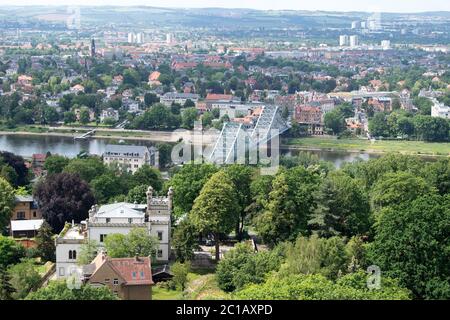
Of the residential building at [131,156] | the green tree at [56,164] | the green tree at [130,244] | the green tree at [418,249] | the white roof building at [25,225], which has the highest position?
the green tree at [418,249]

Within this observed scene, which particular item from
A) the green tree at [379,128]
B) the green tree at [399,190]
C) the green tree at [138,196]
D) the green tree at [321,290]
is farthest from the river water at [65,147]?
the green tree at [321,290]

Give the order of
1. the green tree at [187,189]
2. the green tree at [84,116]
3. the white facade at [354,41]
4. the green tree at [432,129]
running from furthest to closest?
the white facade at [354,41]
the green tree at [84,116]
the green tree at [432,129]
the green tree at [187,189]

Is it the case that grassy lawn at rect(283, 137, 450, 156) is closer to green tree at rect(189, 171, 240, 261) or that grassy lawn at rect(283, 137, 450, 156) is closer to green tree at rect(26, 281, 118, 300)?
green tree at rect(189, 171, 240, 261)

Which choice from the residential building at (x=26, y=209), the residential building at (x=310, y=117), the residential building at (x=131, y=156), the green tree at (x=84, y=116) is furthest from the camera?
the green tree at (x=84, y=116)

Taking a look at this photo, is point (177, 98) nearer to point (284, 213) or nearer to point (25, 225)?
point (25, 225)

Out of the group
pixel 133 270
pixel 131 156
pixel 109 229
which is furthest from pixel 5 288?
pixel 131 156

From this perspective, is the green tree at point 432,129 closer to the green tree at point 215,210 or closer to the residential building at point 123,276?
the green tree at point 215,210
